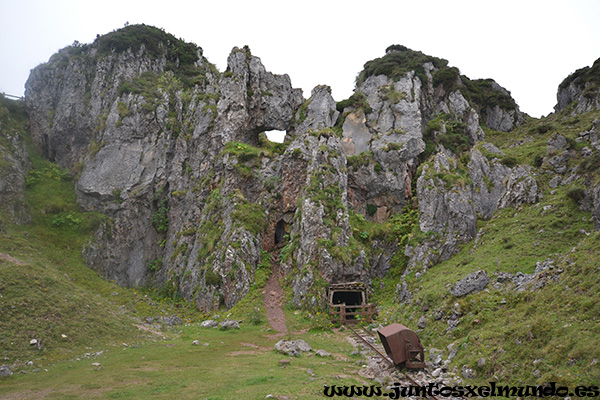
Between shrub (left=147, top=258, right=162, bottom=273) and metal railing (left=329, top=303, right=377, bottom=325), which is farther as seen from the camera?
shrub (left=147, top=258, right=162, bottom=273)

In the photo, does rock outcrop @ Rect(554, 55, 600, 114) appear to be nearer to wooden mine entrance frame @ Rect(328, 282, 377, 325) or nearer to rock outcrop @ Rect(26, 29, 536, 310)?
rock outcrop @ Rect(26, 29, 536, 310)

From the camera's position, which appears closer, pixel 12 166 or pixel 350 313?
pixel 350 313

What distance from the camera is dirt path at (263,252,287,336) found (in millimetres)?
27047

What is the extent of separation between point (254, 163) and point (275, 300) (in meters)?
19.4

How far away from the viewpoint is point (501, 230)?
92.2ft

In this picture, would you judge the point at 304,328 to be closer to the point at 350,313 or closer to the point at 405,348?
the point at 350,313

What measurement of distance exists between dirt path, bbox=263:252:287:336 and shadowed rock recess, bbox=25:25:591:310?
164cm

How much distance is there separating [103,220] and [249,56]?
3179cm

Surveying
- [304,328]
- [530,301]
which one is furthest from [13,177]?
[530,301]

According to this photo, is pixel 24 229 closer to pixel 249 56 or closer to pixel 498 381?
pixel 249 56

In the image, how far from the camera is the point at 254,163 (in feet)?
144

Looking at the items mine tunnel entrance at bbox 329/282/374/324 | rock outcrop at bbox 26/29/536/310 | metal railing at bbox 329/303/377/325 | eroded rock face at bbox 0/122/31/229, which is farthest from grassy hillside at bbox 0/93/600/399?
rock outcrop at bbox 26/29/536/310

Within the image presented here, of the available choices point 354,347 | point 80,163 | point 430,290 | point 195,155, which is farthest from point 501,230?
point 80,163

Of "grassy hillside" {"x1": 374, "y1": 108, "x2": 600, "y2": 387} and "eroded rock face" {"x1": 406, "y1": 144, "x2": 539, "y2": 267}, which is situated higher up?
"eroded rock face" {"x1": 406, "y1": 144, "x2": 539, "y2": 267}
